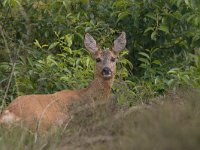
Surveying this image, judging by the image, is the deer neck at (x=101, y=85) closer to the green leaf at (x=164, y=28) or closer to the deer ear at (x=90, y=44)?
the deer ear at (x=90, y=44)

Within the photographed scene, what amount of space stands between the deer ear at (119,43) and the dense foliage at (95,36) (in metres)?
0.10

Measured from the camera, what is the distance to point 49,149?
4.94m

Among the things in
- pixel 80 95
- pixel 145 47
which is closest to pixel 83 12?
pixel 145 47

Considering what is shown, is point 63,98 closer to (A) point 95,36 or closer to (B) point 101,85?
(B) point 101,85

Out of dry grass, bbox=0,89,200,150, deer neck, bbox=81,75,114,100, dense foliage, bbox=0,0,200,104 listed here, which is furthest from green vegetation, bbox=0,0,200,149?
dry grass, bbox=0,89,200,150

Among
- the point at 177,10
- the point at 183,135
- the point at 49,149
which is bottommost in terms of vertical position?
the point at 49,149

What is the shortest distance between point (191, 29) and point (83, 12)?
61.4 inches

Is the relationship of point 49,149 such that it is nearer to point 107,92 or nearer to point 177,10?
point 107,92

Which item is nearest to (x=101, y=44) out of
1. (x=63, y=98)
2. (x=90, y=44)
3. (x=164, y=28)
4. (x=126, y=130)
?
(x=90, y=44)

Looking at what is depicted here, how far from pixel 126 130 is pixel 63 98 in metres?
2.86

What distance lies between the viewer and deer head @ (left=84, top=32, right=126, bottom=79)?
28.1ft

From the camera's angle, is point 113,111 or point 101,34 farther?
point 101,34

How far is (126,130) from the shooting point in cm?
479

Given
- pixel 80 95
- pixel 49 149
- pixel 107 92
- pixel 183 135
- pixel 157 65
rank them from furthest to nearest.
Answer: pixel 157 65, pixel 107 92, pixel 80 95, pixel 49 149, pixel 183 135
